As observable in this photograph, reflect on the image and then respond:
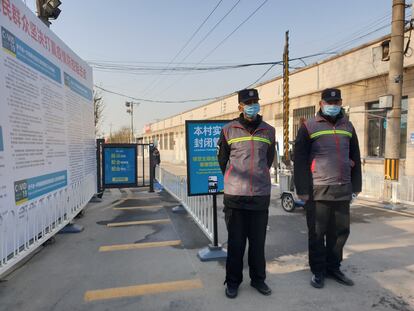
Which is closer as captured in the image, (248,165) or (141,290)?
(248,165)

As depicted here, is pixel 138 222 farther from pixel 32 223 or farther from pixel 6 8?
pixel 6 8

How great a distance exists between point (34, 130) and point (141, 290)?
8.70 ft

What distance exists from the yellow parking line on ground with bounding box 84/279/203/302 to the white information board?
1.15m

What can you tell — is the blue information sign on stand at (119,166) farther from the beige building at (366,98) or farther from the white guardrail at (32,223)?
the beige building at (366,98)

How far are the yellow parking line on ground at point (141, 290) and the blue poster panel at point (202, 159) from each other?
1182 mm

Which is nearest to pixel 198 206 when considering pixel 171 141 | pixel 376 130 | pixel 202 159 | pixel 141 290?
pixel 202 159

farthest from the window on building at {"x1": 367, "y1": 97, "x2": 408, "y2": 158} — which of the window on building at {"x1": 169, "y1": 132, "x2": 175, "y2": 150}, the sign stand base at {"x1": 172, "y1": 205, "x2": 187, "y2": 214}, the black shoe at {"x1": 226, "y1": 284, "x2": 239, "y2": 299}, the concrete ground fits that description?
the window on building at {"x1": 169, "y1": 132, "x2": 175, "y2": 150}

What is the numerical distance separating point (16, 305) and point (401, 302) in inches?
150

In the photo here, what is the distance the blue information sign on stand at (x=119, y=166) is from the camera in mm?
9133

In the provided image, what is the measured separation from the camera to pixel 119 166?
923 cm

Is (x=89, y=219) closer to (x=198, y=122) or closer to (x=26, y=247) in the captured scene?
(x=26, y=247)

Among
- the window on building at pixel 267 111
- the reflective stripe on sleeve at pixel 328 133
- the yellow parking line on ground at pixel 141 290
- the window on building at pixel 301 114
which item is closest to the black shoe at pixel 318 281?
the yellow parking line on ground at pixel 141 290

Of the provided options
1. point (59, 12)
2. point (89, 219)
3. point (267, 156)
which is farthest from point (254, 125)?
point (59, 12)

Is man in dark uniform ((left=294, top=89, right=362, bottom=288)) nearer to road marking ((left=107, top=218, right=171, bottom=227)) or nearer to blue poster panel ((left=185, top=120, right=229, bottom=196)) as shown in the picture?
blue poster panel ((left=185, top=120, right=229, bottom=196))
